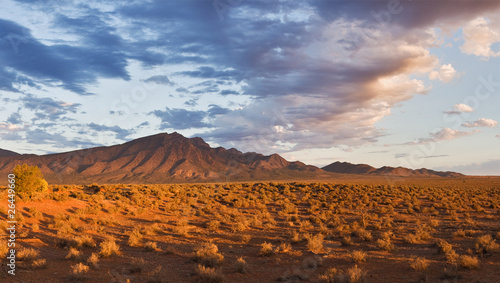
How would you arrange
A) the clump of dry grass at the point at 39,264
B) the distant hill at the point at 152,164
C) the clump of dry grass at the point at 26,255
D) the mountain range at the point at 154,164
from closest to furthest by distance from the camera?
the clump of dry grass at the point at 39,264
the clump of dry grass at the point at 26,255
the mountain range at the point at 154,164
the distant hill at the point at 152,164

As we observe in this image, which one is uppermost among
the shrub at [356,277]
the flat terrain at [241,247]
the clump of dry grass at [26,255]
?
the clump of dry grass at [26,255]

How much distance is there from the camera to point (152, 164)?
517 feet

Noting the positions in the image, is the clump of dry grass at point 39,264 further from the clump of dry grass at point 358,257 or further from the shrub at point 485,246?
the shrub at point 485,246

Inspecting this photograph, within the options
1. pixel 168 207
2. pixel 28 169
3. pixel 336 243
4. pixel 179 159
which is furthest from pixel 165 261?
pixel 179 159

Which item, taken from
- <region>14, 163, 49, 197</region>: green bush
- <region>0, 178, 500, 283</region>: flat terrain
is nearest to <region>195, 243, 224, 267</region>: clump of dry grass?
<region>0, 178, 500, 283</region>: flat terrain

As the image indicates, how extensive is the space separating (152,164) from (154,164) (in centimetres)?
94

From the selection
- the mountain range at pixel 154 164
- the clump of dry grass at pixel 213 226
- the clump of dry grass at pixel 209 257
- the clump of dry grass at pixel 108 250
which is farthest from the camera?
the mountain range at pixel 154 164

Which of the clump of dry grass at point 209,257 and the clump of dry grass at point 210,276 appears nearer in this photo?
the clump of dry grass at point 210,276

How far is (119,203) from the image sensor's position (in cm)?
2788

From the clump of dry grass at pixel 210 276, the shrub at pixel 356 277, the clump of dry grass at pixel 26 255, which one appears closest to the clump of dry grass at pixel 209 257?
the clump of dry grass at pixel 210 276

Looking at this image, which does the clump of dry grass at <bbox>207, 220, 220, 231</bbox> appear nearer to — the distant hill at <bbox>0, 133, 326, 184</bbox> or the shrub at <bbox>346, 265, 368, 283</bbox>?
the shrub at <bbox>346, 265, 368, 283</bbox>

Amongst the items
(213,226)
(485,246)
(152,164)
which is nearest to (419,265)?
(485,246)

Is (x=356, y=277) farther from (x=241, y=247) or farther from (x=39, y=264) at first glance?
(x=39, y=264)

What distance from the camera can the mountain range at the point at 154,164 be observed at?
139325 mm
